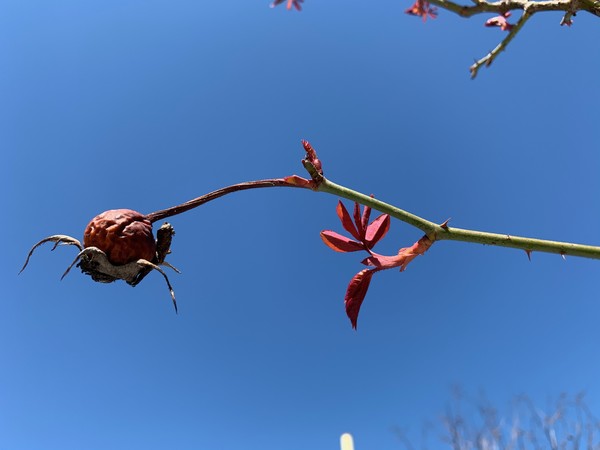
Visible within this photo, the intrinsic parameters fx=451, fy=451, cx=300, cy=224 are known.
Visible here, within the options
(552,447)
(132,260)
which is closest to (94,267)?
(132,260)

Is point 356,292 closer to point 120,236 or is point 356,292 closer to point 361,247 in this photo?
point 361,247

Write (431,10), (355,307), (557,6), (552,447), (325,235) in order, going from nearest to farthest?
(355,307) → (325,235) → (557,6) → (431,10) → (552,447)

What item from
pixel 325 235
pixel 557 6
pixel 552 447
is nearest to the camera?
pixel 325 235

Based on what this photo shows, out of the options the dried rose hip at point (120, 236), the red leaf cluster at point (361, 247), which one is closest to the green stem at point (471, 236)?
the red leaf cluster at point (361, 247)

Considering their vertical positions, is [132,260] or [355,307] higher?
[132,260]

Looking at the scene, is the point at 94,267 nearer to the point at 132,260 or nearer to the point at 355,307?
the point at 132,260

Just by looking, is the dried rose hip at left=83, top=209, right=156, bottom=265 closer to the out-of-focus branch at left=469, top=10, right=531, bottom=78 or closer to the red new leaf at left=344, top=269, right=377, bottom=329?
the red new leaf at left=344, top=269, right=377, bottom=329

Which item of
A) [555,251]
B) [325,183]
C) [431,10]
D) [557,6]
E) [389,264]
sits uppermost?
[431,10]


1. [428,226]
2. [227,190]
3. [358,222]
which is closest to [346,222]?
[358,222]
